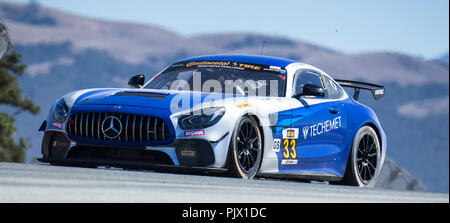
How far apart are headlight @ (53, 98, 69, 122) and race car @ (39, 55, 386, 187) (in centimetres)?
1

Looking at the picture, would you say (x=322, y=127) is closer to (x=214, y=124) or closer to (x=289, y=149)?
(x=289, y=149)

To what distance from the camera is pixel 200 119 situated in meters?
7.07

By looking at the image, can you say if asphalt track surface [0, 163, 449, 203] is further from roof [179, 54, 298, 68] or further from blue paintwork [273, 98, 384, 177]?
roof [179, 54, 298, 68]

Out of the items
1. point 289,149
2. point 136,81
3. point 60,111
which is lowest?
point 289,149

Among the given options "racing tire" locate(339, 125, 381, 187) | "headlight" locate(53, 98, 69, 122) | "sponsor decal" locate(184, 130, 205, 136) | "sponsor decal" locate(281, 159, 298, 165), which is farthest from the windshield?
"headlight" locate(53, 98, 69, 122)

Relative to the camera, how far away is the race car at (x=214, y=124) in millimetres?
7035

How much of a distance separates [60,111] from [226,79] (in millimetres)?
1939

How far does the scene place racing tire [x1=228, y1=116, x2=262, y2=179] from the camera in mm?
7121

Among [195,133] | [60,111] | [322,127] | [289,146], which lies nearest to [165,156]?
[195,133]

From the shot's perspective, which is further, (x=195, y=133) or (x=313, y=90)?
(x=313, y=90)

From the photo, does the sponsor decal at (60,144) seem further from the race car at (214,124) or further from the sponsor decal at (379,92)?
the sponsor decal at (379,92)

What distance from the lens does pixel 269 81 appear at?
872cm

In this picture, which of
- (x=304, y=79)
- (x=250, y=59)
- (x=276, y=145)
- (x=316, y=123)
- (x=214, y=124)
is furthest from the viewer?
(x=304, y=79)
